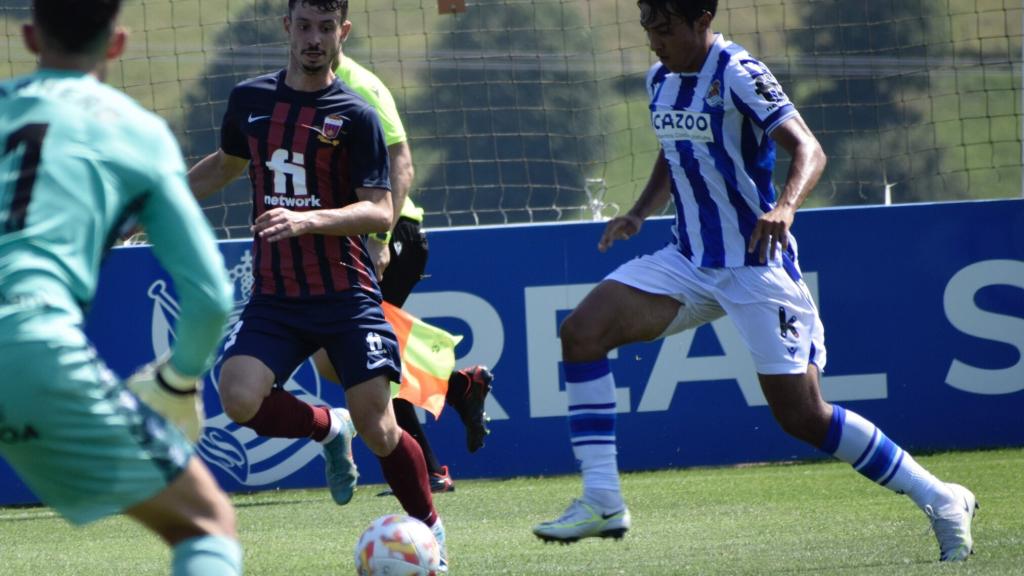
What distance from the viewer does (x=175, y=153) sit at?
3.10m

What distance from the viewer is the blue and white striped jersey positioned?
5.55 m

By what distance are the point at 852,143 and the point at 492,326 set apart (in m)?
3.83

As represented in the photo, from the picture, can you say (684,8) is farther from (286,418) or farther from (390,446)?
(286,418)

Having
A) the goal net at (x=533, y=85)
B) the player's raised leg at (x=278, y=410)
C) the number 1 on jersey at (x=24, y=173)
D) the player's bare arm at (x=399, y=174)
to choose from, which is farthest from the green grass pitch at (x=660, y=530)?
the number 1 on jersey at (x=24, y=173)

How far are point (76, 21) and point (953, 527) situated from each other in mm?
3564

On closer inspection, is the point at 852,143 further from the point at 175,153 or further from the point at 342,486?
the point at 175,153

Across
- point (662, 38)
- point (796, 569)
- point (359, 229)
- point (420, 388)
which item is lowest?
point (796, 569)

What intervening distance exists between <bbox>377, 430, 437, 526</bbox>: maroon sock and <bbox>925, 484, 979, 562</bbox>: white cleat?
1.77 m

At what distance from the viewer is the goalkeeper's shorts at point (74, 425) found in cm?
296

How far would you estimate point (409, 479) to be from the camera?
5551mm

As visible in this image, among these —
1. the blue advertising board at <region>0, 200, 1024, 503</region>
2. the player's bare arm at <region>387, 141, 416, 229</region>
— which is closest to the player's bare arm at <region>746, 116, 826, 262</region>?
the player's bare arm at <region>387, 141, 416, 229</region>

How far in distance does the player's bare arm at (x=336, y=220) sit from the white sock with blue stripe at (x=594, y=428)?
0.87 metres

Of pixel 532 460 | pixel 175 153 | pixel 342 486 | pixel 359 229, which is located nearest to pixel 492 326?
pixel 532 460

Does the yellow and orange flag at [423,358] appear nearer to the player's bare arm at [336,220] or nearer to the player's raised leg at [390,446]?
the player's raised leg at [390,446]
